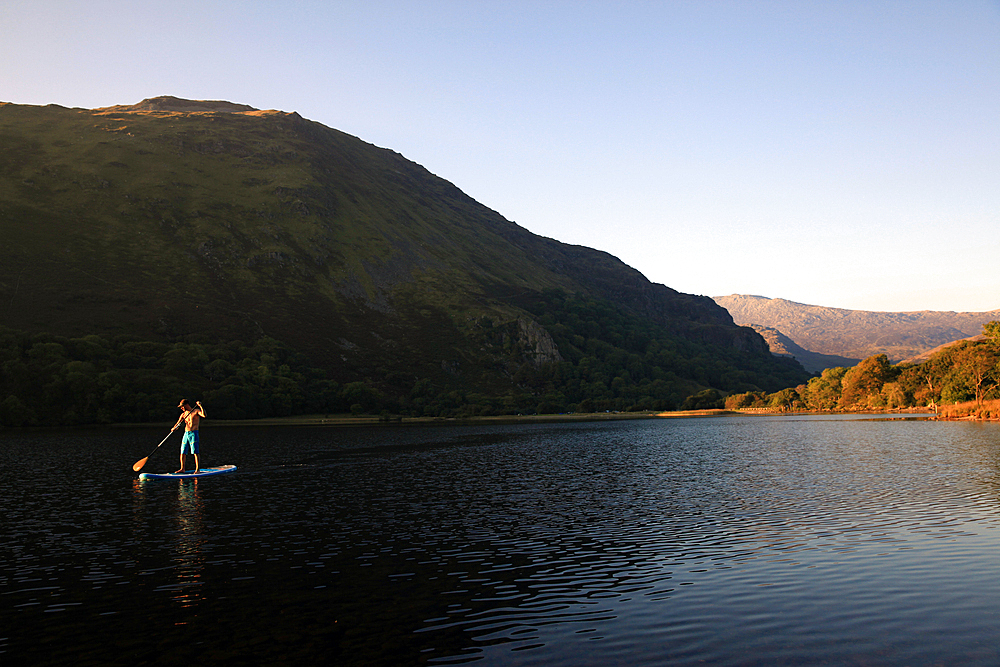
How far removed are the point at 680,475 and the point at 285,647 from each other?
53129mm

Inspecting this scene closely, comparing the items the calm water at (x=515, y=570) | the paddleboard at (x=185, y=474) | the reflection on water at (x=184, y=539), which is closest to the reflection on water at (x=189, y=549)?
the reflection on water at (x=184, y=539)

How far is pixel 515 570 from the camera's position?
29984 mm

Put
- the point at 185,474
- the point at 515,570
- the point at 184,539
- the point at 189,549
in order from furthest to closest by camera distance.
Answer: the point at 185,474
the point at 184,539
the point at 189,549
the point at 515,570

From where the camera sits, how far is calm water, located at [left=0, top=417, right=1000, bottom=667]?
20.4 meters

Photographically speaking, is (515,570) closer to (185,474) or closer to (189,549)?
(189,549)

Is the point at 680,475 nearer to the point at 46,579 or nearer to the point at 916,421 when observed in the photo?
the point at 46,579

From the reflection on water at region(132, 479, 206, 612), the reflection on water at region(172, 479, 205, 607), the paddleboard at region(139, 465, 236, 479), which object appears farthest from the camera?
the paddleboard at region(139, 465, 236, 479)

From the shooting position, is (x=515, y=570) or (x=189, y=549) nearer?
(x=515, y=570)

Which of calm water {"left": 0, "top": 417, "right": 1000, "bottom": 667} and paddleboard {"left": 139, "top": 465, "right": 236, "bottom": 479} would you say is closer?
calm water {"left": 0, "top": 417, "right": 1000, "bottom": 667}

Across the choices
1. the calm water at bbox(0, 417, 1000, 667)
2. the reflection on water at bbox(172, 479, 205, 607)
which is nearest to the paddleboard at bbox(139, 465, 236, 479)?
the calm water at bbox(0, 417, 1000, 667)

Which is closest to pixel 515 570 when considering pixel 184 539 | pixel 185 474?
pixel 184 539

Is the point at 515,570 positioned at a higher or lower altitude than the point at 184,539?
lower

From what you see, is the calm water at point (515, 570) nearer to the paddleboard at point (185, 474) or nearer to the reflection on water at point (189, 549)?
the reflection on water at point (189, 549)

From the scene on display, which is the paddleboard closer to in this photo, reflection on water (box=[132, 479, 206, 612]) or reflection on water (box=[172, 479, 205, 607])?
reflection on water (box=[132, 479, 206, 612])
